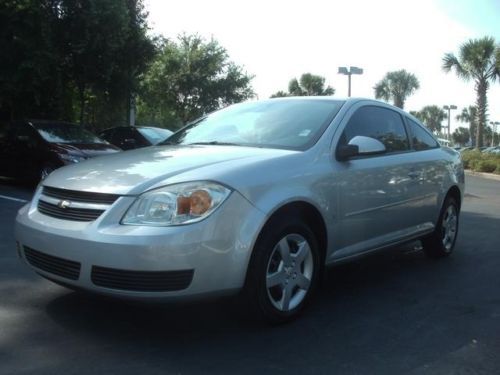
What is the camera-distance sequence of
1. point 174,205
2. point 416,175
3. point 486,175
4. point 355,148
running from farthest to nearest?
point 486,175, point 416,175, point 355,148, point 174,205

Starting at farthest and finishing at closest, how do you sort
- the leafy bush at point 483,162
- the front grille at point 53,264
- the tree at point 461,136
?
the tree at point 461,136, the leafy bush at point 483,162, the front grille at point 53,264

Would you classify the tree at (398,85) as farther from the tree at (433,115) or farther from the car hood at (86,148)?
the tree at (433,115)

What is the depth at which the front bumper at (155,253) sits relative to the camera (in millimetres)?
3232

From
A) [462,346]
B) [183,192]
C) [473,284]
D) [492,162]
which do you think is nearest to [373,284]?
[473,284]

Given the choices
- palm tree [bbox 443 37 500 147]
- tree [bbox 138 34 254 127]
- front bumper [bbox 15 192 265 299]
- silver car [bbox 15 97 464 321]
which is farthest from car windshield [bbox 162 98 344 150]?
palm tree [bbox 443 37 500 147]

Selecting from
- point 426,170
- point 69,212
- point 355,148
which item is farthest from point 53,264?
point 426,170

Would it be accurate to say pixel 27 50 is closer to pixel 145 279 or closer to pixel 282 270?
pixel 282 270

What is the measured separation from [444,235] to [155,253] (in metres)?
3.86

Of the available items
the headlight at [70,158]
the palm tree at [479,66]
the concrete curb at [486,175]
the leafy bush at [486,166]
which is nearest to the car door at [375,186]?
the headlight at [70,158]

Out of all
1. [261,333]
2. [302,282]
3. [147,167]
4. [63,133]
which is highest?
[63,133]

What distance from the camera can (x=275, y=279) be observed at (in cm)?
376

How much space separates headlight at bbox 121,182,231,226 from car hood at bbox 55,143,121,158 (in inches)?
281

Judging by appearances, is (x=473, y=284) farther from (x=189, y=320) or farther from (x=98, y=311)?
(x=98, y=311)

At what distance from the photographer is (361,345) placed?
3557mm
